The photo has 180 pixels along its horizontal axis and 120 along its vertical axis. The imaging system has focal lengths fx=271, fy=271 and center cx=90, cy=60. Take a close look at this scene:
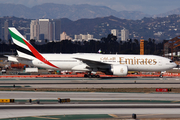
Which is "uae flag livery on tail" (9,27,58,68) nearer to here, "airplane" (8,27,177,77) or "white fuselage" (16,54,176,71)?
"airplane" (8,27,177,77)

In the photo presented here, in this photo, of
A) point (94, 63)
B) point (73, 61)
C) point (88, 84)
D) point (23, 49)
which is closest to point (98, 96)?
point (88, 84)

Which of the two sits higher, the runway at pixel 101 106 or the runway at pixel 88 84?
the runway at pixel 88 84

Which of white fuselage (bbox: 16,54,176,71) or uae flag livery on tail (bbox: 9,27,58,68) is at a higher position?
uae flag livery on tail (bbox: 9,27,58,68)

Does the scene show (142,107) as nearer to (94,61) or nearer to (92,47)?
(94,61)

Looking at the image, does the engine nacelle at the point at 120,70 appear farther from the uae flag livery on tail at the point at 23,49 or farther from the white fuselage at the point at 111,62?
the uae flag livery on tail at the point at 23,49

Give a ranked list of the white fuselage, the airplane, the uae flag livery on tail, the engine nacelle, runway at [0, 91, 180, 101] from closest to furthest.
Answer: runway at [0, 91, 180, 101] → the engine nacelle → the airplane → the uae flag livery on tail → the white fuselage

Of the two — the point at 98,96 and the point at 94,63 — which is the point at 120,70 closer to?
the point at 94,63

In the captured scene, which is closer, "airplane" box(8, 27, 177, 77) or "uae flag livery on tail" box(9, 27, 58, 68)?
"airplane" box(8, 27, 177, 77)

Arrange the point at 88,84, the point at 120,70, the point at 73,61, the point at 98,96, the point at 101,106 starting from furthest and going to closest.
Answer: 1. the point at 73,61
2. the point at 120,70
3. the point at 88,84
4. the point at 98,96
5. the point at 101,106

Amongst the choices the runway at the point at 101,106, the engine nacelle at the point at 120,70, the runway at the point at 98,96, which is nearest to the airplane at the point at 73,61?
the engine nacelle at the point at 120,70

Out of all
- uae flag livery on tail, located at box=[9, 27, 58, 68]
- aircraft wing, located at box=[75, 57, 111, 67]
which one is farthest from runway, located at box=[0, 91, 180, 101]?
uae flag livery on tail, located at box=[9, 27, 58, 68]

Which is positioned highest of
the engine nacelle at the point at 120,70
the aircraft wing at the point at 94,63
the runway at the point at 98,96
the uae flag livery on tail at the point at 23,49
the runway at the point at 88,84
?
the uae flag livery on tail at the point at 23,49
